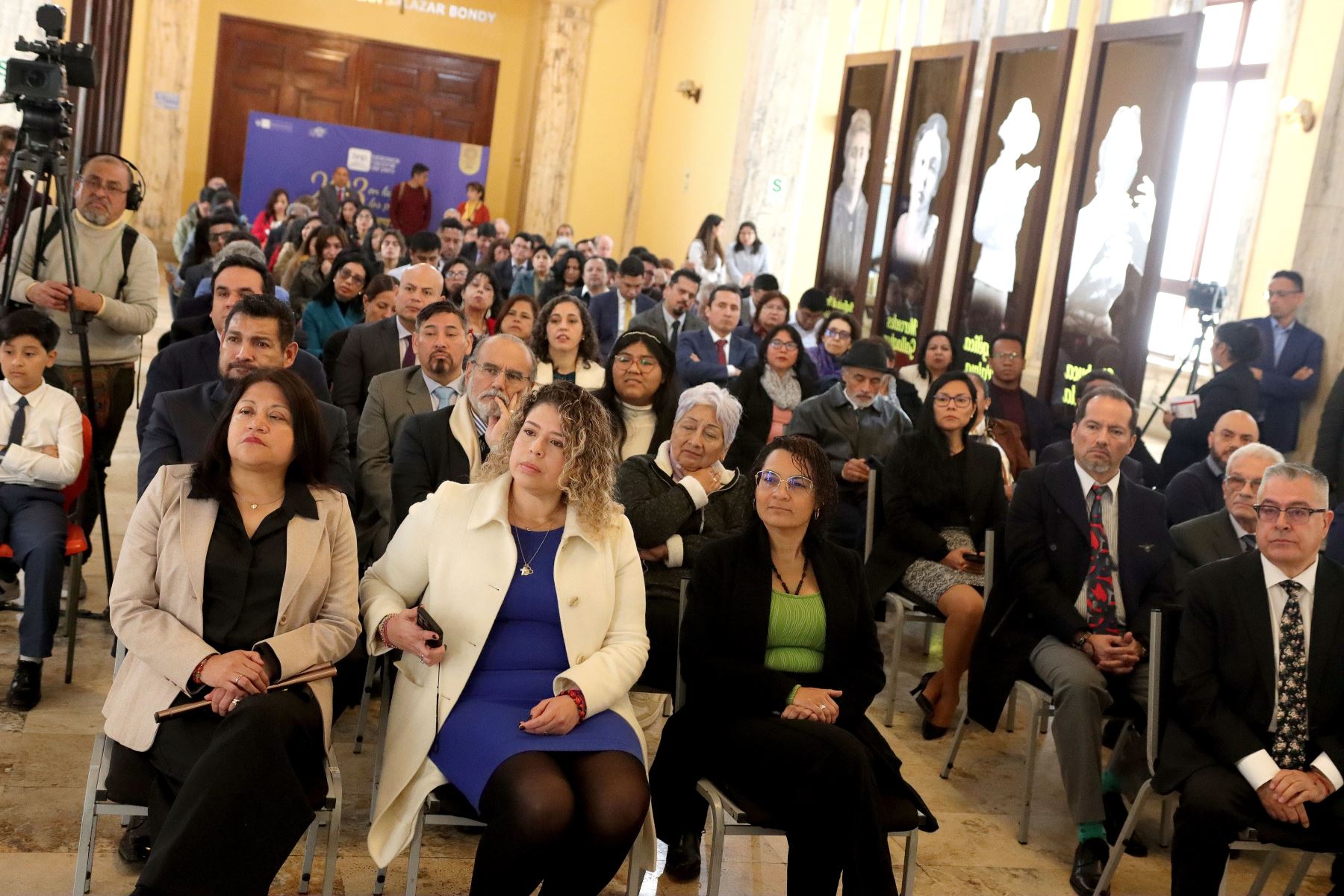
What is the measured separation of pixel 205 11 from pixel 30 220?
16.3 m

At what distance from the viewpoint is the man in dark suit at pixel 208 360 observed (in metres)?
4.21

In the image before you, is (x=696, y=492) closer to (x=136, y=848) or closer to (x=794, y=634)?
(x=794, y=634)

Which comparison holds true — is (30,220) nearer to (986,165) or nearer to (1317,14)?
(986,165)

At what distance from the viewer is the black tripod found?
15.0 feet

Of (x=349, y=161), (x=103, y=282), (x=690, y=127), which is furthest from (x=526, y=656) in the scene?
(x=349, y=161)

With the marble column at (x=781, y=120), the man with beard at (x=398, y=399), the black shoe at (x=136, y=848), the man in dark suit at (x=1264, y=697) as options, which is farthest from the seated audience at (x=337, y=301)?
the marble column at (x=781, y=120)

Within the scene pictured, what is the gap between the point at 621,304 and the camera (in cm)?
900

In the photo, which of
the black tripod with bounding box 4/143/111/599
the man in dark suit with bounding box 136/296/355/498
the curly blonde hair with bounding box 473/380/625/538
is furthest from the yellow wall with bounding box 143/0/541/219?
the curly blonde hair with bounding box 473/380/625/538

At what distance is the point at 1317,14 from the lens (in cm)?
1034

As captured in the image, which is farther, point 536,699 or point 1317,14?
point 1317,14

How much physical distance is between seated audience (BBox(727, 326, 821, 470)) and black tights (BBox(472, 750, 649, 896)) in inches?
143

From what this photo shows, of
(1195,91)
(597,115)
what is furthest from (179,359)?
(597,115)

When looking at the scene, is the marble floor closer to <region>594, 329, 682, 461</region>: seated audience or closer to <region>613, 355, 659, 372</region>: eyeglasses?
<region>594, 329, 682, 461</region>: seated audience

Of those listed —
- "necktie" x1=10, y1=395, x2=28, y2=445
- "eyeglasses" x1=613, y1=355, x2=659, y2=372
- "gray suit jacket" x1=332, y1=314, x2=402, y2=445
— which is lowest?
"necktie" x1=10, y1=395, x2=28, y2=445
